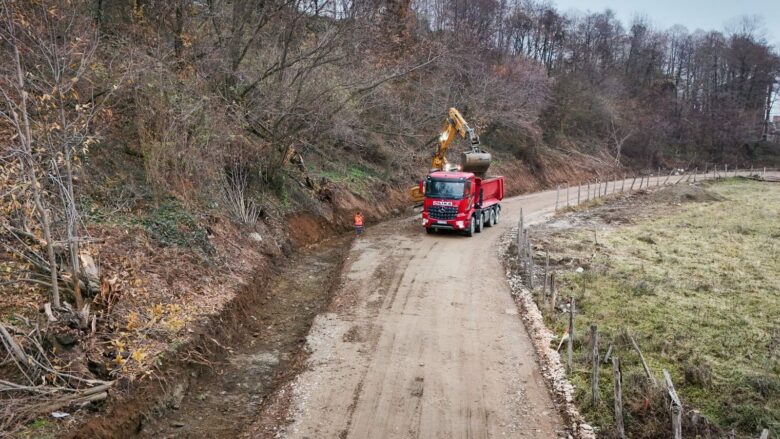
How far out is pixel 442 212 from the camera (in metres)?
22.1

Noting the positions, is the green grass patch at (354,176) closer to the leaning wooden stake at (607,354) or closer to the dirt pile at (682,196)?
the leaning wooden stake at (607,354)

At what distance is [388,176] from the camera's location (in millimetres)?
30141

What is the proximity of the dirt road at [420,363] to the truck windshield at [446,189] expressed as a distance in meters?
4.77

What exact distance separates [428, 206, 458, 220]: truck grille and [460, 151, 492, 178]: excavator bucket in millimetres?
3814

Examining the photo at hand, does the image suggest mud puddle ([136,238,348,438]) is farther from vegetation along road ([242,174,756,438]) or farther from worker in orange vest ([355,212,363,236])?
worker in orange vest ([355,212,363,236])

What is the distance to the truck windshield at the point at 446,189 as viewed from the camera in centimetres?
2202

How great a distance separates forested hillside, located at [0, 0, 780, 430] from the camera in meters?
8.88

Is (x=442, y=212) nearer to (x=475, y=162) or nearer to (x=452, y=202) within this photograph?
(x=452, y=202)

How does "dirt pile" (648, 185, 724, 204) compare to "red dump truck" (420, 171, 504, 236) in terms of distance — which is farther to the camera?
"dirt pile" (648, 185, 724, 204)

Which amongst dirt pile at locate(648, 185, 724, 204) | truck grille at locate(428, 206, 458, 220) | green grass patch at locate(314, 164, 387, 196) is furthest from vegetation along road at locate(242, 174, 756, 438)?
dirt pile at locate(648, 185, 724, 204)

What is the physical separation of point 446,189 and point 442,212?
3.21 feet

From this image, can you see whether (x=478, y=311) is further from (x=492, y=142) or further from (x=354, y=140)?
(x=492, y=142)

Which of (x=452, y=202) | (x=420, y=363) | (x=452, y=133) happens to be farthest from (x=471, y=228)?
(x=420, y=363)

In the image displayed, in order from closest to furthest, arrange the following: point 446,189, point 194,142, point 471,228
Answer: point 194,142 → point 446,189 → point 471,228
